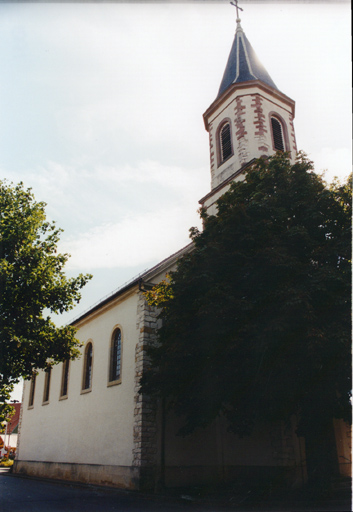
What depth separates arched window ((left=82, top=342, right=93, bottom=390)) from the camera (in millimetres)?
20422

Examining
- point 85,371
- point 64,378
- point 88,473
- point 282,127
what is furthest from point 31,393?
point 282,127

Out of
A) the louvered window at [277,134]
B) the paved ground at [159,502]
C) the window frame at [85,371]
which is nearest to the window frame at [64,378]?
the window frame at [85,371]

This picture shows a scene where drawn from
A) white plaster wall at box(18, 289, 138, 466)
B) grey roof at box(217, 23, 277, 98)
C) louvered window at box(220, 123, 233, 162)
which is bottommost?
white plaster wall at box(18, 289, 138, 466)

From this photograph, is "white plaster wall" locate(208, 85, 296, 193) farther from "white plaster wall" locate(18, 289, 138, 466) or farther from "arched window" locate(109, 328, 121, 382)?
"arched window" locate(109, 328, 121, 382)

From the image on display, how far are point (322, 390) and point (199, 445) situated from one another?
718 cm

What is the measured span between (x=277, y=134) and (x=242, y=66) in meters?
5.06

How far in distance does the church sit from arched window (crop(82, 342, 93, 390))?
50mm

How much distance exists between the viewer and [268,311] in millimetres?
10359

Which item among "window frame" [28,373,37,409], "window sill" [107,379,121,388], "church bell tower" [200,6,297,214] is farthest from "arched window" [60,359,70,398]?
"church bell tower" [200,6,297,214]

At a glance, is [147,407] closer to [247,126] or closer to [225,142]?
[225,142]

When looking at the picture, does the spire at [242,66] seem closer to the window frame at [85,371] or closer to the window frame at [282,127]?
the window frame at [282,127]

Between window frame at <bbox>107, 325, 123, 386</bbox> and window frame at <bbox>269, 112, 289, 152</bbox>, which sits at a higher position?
window frame at <bbox>269, 112, 289, 152</bbox>

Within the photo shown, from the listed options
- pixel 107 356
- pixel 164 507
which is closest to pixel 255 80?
pixel 107 356

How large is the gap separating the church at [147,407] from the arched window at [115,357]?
44mm
